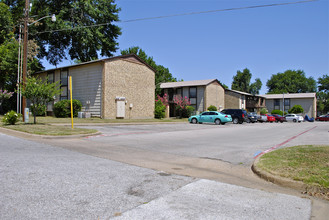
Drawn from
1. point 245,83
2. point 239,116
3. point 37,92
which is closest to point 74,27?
point 37,92

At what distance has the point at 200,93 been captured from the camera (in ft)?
148

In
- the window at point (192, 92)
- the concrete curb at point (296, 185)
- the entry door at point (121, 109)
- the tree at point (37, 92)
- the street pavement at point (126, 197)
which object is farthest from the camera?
the window at point (192, 92)

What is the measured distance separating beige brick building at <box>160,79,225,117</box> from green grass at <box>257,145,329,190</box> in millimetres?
37153

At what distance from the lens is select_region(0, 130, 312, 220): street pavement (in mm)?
3484

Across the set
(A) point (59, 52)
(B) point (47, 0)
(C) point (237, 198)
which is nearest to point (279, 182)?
(C) point (237, 198)

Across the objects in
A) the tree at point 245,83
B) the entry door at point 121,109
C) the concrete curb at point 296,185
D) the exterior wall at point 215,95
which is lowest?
the concrete curb at point 296,185

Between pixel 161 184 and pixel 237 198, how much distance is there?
1417mm

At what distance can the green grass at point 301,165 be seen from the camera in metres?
4.99

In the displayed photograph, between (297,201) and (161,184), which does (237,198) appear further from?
(161,184)

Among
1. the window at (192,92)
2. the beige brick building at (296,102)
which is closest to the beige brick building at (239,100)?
the beige brick building at (296,102)

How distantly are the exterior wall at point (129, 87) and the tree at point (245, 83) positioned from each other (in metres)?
69.0

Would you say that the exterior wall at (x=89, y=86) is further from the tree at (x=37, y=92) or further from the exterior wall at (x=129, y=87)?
the tree at (x=37, y=92)

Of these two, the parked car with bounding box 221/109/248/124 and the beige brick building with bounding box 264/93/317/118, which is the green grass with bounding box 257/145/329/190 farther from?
the beige brick building with bounding box 264/93/317/118

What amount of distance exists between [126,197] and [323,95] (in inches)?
A: 4197
